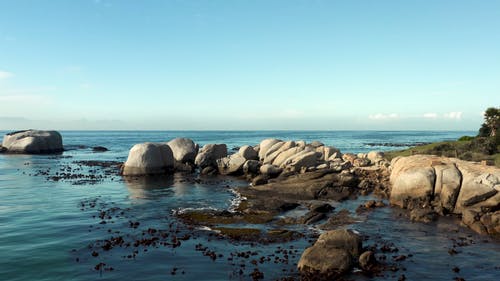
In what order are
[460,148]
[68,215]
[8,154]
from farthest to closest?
[8,154] → [460,148] → [68,215]

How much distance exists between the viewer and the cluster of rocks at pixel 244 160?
43250 millimetres

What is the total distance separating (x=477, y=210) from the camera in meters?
24.6

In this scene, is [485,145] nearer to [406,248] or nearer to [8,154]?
[406,248]

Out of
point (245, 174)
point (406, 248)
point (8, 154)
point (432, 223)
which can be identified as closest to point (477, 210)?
point (432, 223)

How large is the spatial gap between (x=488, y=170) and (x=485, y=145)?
2595cm

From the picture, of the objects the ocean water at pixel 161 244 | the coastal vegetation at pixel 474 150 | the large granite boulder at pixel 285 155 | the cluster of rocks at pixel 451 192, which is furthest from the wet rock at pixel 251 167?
the cluster of rocks at pixel 451 192

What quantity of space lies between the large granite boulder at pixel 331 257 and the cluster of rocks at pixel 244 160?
2292 centimetres

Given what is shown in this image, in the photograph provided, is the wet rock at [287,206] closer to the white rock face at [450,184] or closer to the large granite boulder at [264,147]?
the white rock face at [450,184]

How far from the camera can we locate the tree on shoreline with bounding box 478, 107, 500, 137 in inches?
2485

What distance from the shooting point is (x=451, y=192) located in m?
27.0

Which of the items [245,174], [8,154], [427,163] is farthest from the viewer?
[8,154]

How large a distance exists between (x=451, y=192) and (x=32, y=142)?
84.1 metres

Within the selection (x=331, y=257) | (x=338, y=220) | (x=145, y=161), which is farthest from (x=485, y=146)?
(x=145, y=161)

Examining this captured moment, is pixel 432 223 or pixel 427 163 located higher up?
pixel 427 163
